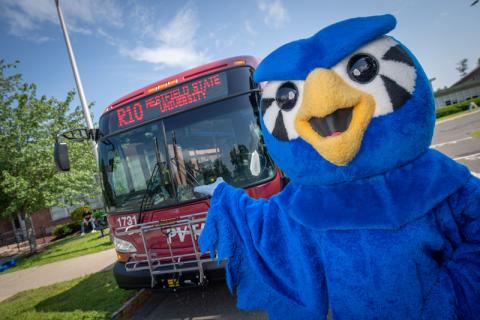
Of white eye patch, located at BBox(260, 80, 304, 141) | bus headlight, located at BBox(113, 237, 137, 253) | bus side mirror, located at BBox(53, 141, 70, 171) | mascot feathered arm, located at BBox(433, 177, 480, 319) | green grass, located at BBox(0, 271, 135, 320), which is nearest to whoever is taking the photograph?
mascot feathered arm, located at BBox(433, 177, 480, 319)

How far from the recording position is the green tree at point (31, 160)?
1089 cm

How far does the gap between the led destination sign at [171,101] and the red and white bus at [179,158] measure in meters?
0.01

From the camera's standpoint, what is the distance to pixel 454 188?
998 millimetres

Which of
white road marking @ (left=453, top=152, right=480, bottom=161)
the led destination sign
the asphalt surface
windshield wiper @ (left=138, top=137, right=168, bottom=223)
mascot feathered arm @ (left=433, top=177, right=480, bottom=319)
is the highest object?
the led destination sign

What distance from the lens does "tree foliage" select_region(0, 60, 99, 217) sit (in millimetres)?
10891

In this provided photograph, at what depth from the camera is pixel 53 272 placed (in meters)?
7.85

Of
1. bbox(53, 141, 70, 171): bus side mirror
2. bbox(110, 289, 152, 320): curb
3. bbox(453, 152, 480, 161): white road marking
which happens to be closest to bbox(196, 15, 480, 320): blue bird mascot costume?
bbox(110, 289, 152, 320): curb

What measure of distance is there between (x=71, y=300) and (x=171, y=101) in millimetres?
4299

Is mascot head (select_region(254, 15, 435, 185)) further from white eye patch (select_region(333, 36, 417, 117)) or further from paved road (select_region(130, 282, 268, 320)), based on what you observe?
paved road (select_region(130, 282, 268, 320))

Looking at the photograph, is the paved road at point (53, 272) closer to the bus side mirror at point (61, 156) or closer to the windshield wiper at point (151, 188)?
the bus side mirror at point (61, 156)

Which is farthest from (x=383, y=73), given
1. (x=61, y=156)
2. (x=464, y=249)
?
(x=61, y=156)

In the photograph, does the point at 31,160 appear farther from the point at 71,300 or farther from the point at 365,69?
the point at 365,69

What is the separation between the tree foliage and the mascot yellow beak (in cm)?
1282

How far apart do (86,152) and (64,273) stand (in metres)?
8.16
